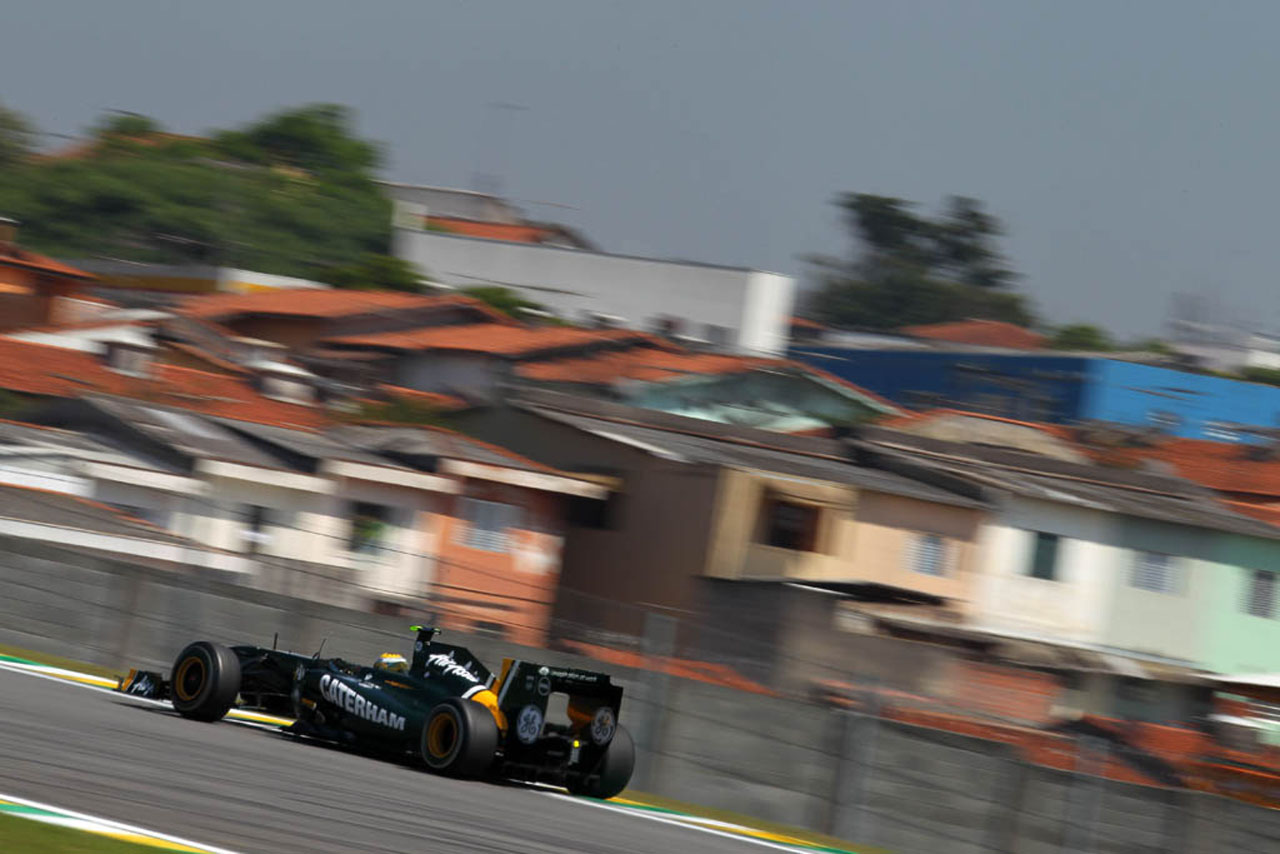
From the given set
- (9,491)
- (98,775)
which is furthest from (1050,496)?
(98,775)

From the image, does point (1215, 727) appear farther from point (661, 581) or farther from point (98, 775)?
point (661, 581)

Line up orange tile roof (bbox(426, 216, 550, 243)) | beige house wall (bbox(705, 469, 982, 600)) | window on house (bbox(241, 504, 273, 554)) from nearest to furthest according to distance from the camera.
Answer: window on house (bbox(241, 504, 273, 554)) < beige house wall (bbox(705, 469, 982, 600)) < orange tile roof (bbox(426, 216, 550, 243))

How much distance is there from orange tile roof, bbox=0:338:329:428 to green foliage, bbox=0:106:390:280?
85.2 feet

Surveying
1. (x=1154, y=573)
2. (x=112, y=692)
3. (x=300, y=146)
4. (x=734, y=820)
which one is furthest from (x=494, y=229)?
(x=734, y=820)

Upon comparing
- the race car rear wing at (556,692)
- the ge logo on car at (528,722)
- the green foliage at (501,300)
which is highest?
the green foliage at (501,300)

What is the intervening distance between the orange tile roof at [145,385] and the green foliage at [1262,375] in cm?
4036

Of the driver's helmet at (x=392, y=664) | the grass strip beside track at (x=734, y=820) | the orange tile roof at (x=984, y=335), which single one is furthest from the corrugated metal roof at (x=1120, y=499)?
the orange tile roof at (x=984, y=335)

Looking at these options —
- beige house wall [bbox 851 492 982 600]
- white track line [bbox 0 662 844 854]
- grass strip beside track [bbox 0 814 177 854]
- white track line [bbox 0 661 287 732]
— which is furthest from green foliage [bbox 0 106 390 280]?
grass strip beside track [bbox 0 814 177 854]

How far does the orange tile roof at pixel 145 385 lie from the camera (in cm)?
3638

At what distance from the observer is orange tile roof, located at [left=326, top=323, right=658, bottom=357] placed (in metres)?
44.6

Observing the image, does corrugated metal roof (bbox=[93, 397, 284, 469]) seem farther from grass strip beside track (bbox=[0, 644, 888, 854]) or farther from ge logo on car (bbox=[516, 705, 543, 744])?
ge logo on car (bbox=[516, 705, 543, 744])

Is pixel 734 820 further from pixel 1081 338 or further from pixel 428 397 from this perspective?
pixel 1081 338

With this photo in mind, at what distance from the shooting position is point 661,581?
32281mm

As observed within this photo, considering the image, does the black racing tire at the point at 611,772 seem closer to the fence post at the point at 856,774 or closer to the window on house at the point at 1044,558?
the fence post at the point at 856,774
